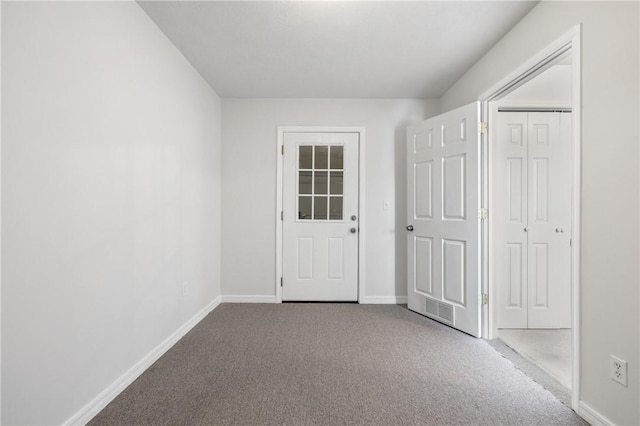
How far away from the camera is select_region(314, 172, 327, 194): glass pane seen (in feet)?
12.3

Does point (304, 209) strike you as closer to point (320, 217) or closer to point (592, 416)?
point (320, 217)

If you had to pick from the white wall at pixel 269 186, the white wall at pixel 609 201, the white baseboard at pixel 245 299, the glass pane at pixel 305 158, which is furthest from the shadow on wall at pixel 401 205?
the white wall at pixel 609 201

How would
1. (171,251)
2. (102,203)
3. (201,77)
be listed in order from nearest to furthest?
(102,203), (171,251), (201,77)

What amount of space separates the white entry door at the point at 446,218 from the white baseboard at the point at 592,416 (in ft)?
3.43

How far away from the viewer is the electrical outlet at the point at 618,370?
142cm

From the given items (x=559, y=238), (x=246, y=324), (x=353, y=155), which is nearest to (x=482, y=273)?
(x=559, y=238)

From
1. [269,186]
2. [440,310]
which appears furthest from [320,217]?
[440,310]

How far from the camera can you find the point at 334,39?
7.89ft

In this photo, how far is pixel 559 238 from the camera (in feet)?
9.51

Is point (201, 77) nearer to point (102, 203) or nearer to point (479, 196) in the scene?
point (102, 203)

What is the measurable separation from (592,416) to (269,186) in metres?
3.23

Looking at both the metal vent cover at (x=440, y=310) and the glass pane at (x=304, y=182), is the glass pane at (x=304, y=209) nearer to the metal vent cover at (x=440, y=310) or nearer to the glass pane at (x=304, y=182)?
the glass pane at (x=304, y=182)

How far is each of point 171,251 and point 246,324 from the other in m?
1.01

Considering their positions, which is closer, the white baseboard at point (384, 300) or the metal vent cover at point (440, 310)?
the metal vent cover at point (440, 310)
